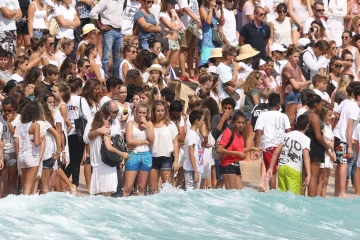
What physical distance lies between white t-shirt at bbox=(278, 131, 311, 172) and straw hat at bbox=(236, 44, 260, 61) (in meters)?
4.49

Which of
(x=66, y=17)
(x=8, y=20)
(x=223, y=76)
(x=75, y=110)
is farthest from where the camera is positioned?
(x=66, y=17)

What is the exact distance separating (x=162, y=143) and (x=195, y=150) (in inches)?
22.3

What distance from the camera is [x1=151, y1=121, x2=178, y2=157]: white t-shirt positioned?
17.2 meters

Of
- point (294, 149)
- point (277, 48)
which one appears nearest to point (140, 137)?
point (294, 149)

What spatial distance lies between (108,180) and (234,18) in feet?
24.4

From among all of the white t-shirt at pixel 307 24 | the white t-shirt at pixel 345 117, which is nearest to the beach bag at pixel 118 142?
the white t-shirt at pixel 345 117

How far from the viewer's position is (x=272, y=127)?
18.4m

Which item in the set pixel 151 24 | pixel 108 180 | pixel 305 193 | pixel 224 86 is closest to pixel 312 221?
pixel 305 193

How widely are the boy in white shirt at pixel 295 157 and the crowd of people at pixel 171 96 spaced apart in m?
0.02

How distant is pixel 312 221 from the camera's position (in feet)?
56.7

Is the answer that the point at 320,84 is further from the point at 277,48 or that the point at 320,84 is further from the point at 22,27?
the point at 22,27

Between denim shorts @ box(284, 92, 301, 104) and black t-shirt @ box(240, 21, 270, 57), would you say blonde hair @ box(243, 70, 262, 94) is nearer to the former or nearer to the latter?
denim shorts @ box(284, 92, 301, 104)

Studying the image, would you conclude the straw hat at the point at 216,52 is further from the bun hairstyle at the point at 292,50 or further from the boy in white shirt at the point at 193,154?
the boy in white shirt at the point at 193,154

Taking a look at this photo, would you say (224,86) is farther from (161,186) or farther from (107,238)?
(107,238)
